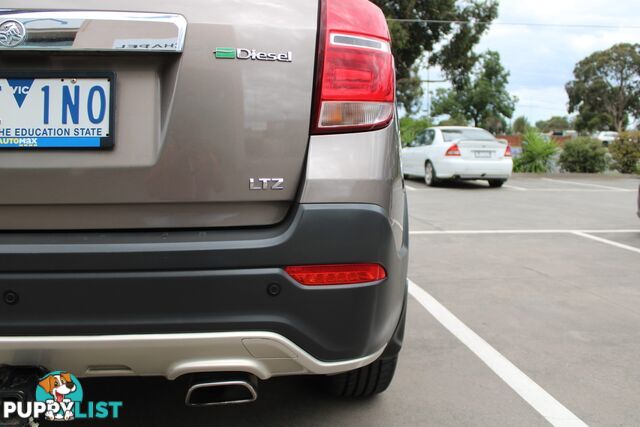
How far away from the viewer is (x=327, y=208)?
5.94ft

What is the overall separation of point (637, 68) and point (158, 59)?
71.0 meters

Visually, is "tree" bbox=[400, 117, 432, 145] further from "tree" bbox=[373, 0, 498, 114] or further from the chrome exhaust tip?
the chrome exhaust tip

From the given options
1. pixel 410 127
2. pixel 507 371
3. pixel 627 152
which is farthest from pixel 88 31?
pixel 410 127

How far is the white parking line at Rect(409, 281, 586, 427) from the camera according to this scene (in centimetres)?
259

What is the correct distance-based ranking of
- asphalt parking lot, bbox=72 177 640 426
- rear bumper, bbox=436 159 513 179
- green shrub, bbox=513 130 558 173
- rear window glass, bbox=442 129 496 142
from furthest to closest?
1. green shrub, bbox=513 130 558 173
2. rear window glass, bbox=442 129 496 142
3. rear bumper, bbox=436 159 513 179
4. asphalt parking lot, bbox=72 177 640 426

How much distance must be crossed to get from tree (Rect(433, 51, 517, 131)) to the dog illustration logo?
164 feet

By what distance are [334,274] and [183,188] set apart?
20.0 inches

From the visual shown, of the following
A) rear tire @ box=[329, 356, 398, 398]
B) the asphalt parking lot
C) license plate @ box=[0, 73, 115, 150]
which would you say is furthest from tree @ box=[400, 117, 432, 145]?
license plate @ box=[0, 73, 115, 150]

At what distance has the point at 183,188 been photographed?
179cm

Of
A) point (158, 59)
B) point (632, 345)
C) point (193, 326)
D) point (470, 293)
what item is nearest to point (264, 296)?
point (193, 326)

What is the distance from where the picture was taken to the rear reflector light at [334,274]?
180 cm

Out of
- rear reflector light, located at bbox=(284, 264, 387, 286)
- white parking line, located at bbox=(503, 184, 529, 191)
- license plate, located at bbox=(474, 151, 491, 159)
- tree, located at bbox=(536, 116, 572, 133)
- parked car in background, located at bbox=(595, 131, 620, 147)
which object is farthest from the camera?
tree, located at bbox=(536, 116, 572, 133)

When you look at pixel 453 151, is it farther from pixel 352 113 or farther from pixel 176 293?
pixel 176 293

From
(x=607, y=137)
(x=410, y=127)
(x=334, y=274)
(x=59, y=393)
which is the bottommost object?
(x=59, y=393)
